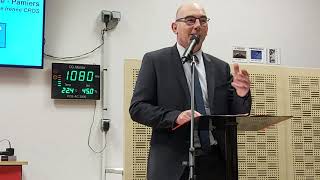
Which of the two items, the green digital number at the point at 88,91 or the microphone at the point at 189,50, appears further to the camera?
the green digital number at the point at 88,91

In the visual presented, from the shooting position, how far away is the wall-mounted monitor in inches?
131

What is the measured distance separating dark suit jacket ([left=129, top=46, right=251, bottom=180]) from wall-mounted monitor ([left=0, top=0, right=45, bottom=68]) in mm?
1511

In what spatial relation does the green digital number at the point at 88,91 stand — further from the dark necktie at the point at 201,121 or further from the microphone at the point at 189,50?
the microphone at the point at 189,50

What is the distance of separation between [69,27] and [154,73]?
1.74 meters

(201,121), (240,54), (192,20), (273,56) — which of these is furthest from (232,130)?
(273,56)

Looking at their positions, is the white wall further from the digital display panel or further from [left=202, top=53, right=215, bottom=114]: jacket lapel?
[left=202, top=53, right=215, bottom=114]: jacket lapel

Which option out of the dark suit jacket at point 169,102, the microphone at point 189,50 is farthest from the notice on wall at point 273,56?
the microphone at point 189,50

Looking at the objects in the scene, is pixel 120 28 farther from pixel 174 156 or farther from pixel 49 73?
pixel 174 156

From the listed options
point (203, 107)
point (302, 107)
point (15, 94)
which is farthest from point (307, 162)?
point (15, 94)

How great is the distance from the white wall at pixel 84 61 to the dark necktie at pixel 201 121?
1.72m

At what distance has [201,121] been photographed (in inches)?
67.1

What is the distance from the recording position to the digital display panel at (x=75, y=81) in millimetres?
3490

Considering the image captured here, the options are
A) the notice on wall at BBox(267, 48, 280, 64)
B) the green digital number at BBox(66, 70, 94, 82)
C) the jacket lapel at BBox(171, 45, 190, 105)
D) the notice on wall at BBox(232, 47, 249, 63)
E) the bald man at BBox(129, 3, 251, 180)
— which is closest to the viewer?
the bald man at BBox(129, 3, 251, 180)

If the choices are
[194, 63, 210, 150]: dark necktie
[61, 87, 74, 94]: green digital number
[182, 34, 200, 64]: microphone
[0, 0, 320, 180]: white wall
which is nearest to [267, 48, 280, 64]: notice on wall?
[0, 0, 320, 180]: white wall
